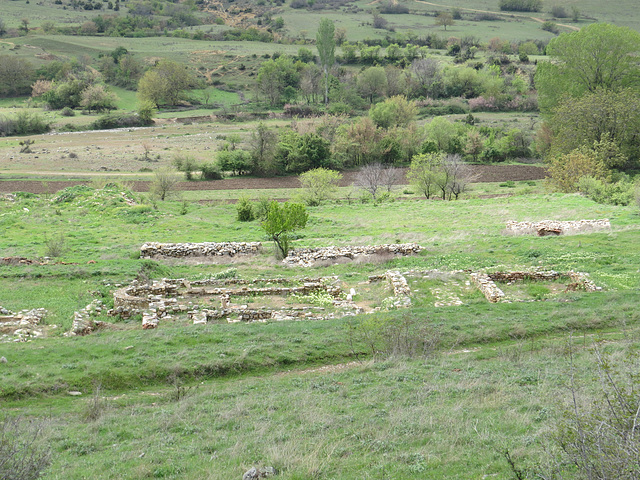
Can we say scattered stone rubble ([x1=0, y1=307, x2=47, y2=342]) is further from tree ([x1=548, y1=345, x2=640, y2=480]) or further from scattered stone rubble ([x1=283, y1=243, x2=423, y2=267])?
tree ([x1=548, y1=345, x2=640, y2=480])

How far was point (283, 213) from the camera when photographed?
27.7 m

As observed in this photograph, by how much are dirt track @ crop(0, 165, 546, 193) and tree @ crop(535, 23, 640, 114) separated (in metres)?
10.1

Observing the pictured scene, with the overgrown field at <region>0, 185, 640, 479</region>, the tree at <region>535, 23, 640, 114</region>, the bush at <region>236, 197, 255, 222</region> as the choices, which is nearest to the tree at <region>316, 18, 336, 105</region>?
the tree at <region>535, 23, 640, 114</region>

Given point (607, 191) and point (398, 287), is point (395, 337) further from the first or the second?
point (607, 191)

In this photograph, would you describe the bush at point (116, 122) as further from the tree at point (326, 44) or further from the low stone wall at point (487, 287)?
the low stone wall at point (487, 287)

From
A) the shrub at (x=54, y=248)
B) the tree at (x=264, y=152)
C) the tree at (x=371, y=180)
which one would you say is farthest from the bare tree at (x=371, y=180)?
the shrub at (x=54, y=248)

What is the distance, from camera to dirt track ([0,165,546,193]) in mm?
52094

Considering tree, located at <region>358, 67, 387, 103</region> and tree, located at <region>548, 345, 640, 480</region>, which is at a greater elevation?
tree, located at <region>548, 345, 640, 480</region>

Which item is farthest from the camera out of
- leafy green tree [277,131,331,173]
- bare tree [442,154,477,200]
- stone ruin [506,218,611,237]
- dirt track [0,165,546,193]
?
leafy green tree [277,131,331,173]

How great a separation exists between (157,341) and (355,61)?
140326 mm

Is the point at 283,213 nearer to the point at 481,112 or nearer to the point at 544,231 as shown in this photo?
the point at 544,231

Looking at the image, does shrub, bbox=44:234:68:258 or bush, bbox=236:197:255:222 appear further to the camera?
bush, bbox=236:197:255:222

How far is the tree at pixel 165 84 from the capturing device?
11006 centimetres

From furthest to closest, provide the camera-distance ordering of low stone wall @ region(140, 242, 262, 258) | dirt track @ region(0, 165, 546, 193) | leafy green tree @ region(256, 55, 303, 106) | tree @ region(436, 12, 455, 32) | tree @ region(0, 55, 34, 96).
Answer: tree @ region(436, 12, 455, 32) → leafy green tree @ region(256, 55, 303, 106) → tree @ region(0, 55, 34, 96) → dirt track @ region(0, 165, 546, 193) → low stone wall @ region(140, 242, 262, 258)
